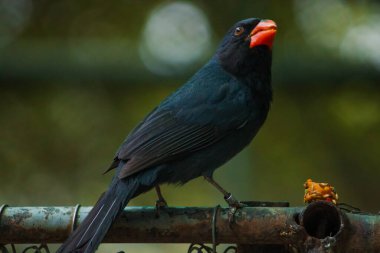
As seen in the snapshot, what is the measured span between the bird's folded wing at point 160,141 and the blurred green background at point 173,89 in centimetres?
133

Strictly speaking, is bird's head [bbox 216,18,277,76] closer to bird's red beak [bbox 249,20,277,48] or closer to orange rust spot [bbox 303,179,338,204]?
bird's red beak [bbox 249,20,277,48]

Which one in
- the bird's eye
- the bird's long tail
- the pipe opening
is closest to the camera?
the pipe opening

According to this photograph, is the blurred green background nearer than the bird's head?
No

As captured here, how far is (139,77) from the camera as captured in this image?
5.61 m

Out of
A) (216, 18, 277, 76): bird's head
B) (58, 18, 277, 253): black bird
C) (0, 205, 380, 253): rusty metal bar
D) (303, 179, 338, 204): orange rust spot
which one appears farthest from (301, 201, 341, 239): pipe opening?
(216, 18, 277, 76): bird's head

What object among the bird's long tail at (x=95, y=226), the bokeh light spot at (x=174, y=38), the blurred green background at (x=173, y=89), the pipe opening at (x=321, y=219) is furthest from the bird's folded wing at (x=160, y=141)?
the bokeh light spot at (x=174, y=38)

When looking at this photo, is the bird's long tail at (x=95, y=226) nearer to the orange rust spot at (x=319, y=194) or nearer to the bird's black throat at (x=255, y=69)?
the orange rust spot at (x=319, y=194)

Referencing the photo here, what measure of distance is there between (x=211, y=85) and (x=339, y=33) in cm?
213

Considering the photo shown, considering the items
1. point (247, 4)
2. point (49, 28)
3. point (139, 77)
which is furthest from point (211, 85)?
point (49, 28)

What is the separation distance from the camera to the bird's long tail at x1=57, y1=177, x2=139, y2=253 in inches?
114

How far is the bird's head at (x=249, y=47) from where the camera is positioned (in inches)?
170

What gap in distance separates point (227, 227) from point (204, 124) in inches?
48.1

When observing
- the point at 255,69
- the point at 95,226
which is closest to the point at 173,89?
the point at 255,69

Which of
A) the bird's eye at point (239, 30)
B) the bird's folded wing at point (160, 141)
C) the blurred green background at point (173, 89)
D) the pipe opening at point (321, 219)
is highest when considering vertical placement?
the blurred green background at point (173, 89)
